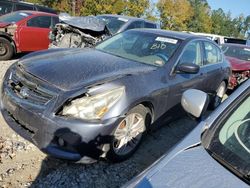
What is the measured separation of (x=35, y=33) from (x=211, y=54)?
6.29m

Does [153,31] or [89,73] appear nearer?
[89,73]

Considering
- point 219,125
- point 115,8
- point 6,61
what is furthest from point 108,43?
point 115,8

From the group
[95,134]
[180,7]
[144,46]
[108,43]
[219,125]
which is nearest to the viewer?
[219,125]

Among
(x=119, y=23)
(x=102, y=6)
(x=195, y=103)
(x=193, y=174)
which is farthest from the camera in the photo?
(x=102, y=6)

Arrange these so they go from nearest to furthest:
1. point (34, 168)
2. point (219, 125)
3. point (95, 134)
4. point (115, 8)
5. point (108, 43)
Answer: point (219, 125)
point (95, 134)
point (34, 168)
point (108, 43)
point (115, 8)

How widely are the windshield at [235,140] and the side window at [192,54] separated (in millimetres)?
2564

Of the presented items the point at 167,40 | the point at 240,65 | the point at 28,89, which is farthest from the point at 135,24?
the point at 28,89

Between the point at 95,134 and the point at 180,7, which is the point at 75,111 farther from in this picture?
the point at 180,7

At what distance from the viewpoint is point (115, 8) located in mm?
33719

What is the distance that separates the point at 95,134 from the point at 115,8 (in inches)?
1243

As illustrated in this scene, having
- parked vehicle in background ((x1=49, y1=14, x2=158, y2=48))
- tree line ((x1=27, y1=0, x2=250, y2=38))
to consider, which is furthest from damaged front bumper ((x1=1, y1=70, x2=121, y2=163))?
tree line ((x1=27, y1=0, x2=250, y2=38))

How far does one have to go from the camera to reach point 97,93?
356cm

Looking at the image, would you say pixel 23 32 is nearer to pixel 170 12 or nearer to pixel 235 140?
pixel 235 140

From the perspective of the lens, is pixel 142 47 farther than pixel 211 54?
No
